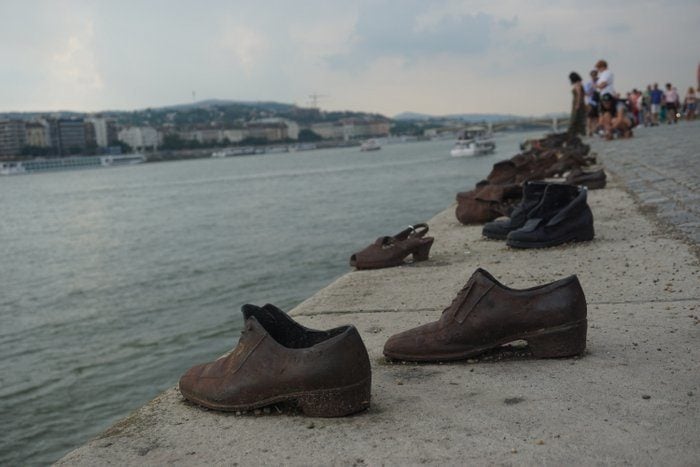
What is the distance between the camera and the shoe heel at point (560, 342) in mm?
3033

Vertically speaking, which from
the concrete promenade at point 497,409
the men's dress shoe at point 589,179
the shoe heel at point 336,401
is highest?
the men's dress shoe at point 589,179

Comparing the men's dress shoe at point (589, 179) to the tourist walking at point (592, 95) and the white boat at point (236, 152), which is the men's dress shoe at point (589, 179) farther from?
the white boat at point (236, 152)

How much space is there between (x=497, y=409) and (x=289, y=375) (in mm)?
699

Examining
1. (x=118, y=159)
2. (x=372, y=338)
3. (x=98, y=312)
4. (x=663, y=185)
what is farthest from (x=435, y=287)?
(x=118, y=159)

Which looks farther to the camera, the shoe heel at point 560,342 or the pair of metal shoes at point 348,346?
the shoe heel at point 560,342

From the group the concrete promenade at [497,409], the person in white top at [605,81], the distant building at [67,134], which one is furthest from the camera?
the distant building at [67,134]

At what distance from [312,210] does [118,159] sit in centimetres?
15056

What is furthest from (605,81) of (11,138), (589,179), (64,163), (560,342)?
(11,138)

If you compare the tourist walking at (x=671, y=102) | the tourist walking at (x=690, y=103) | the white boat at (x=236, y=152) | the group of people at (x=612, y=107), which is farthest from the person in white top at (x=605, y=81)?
the white boat at (x=236, y=152)

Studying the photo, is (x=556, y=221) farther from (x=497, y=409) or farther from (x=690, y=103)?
(x=690, y=103)

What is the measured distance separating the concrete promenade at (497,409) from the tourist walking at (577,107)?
56.8 feet

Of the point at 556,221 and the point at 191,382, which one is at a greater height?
the point at 556,221

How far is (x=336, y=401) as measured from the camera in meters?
2.61

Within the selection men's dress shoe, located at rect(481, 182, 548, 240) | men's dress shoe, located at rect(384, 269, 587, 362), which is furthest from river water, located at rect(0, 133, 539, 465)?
men's dress shoe, located at rect(384, 269, 587, 362)
